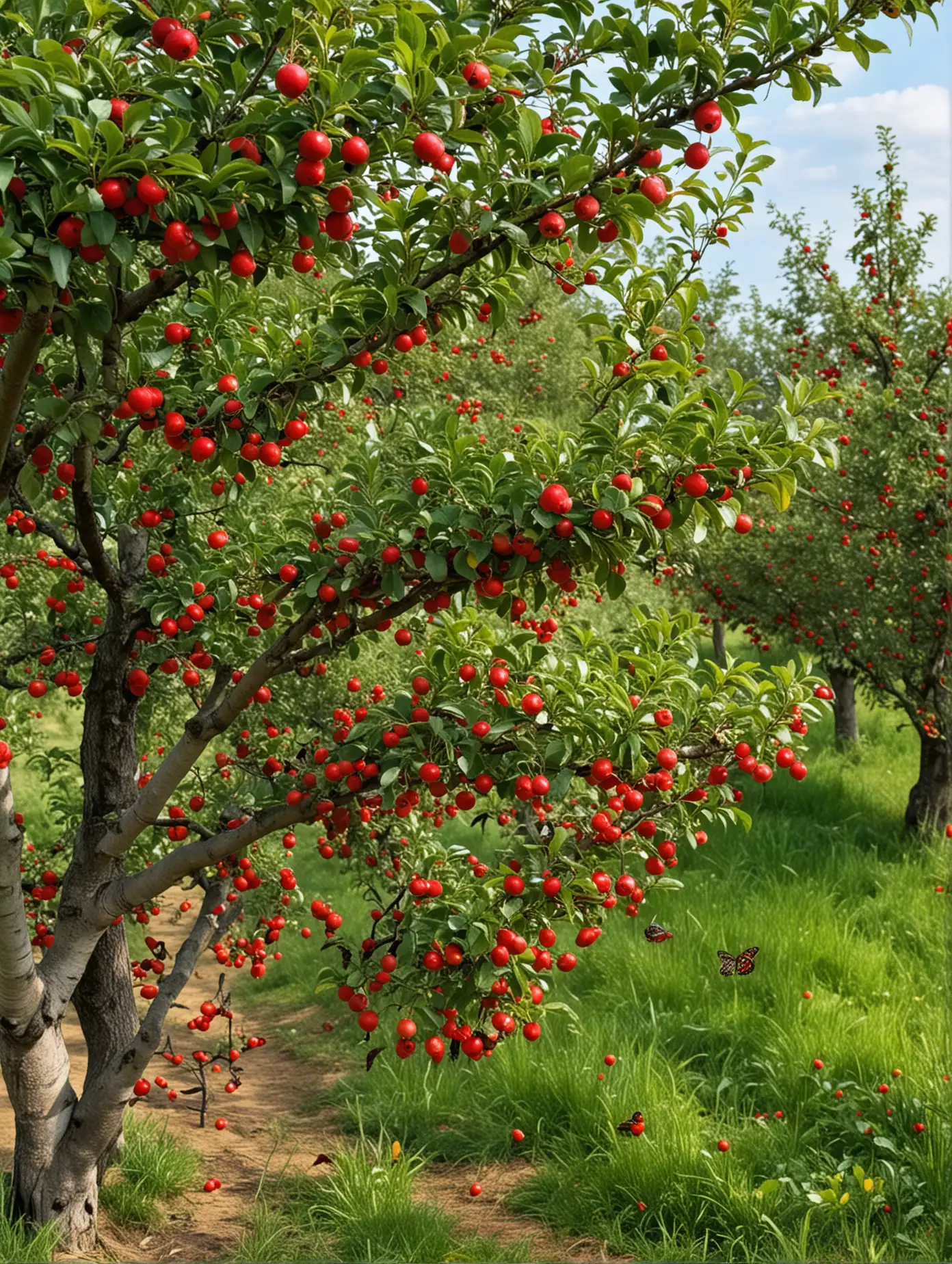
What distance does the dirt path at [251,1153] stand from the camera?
5332mm

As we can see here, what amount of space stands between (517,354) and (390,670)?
9.71 m

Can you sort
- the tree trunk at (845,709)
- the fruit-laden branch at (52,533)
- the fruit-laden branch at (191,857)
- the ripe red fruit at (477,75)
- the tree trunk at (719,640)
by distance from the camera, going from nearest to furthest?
the ripe red fruit at (477,75)
the fruit-laden branch at (191,857)
the fruit-laden branch at (52,533)
the tree trunk at (845,709)
the tree trunk at (719,640)

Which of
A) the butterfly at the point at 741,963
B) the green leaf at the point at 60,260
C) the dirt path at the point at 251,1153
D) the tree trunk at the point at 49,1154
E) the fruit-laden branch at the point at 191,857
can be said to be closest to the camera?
the green leaf at the point at 60,260

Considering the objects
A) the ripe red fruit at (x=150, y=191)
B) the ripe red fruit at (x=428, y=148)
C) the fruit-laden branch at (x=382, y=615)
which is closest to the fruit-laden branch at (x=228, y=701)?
the fruit-laden branch at (x=382, y=615)

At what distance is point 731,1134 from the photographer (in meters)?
5.71

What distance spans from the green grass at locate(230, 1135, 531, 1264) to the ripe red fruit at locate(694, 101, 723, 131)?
478 cm

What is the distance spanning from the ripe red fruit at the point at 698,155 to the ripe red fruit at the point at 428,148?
0.75 m

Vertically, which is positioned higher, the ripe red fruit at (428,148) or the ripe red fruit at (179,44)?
the ripe red fruit at (179,44)

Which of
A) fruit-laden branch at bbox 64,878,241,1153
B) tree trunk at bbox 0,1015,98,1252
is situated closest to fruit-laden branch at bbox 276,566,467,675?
fruit-laden branch at bbox 64,878,241,1153

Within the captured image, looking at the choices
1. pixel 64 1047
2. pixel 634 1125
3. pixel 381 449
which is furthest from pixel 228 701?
pixel 634 1125

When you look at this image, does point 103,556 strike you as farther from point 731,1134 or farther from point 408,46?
point 731,1134

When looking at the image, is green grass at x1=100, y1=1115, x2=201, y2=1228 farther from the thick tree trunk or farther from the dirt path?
the thick tree trunk

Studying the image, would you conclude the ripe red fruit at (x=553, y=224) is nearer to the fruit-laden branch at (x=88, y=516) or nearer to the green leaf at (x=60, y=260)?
the green leaf at (x=60, y=260)

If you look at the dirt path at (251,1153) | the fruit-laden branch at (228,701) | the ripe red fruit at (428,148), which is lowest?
the dirt path at (251,1153)
